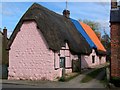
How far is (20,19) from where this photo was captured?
29.5m

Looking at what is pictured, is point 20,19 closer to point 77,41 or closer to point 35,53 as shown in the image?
point 35,53

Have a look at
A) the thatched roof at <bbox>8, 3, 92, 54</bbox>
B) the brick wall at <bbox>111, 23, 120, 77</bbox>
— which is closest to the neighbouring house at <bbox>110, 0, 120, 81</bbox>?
the brick wall at <bbox>111, 23, 120, 77</bbox>

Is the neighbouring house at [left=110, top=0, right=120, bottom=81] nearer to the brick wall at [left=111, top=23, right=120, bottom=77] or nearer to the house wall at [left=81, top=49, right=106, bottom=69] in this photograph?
the brick wall at [left=111, top=23, right=120, bottom=77]

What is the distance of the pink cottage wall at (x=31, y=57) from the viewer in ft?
87.2

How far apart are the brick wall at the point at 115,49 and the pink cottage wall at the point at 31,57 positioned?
20.8ft

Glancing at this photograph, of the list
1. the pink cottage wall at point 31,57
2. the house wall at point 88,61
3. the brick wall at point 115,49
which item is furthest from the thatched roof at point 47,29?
the brick wall at point 115,49

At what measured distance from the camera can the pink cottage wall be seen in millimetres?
26594

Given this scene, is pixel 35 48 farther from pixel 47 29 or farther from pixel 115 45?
pixel 115 45

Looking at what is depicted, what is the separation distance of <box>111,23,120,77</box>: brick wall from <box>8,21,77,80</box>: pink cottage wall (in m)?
6.33

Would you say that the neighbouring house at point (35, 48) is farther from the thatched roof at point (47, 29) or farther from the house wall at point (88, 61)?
the house wall at point (88, 61)

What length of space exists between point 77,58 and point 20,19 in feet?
28.2

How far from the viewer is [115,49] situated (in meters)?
22.4

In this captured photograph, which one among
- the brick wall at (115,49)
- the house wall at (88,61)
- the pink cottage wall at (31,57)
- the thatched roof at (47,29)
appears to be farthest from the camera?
the house wall at (88,61)

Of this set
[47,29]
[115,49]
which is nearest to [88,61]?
[47,29]
